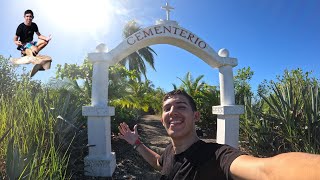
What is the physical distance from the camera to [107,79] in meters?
5.78

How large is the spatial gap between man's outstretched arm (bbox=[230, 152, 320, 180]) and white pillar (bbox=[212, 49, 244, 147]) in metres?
4.92

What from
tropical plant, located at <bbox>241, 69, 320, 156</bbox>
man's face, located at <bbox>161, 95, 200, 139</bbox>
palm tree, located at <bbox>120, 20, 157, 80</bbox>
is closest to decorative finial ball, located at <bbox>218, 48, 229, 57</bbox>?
tropical plant, located at <bbox>241, 69, 320, 156</bbox>

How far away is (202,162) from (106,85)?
13.9 ft

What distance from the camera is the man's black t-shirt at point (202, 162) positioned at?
5.22 feet

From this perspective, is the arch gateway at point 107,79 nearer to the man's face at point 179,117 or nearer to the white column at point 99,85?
the white column at point 99,85

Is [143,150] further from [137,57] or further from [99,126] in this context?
[137,57]

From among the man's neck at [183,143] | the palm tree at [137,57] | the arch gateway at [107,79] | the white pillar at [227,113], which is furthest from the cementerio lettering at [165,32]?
the palm tree at [137,57]

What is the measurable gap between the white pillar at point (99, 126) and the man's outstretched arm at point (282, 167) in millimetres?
4311

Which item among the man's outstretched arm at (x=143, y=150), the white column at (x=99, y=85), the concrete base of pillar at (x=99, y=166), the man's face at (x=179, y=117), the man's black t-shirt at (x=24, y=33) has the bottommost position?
the concrete base of pillar at (x=99, y=166)

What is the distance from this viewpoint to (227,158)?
1.57 metres

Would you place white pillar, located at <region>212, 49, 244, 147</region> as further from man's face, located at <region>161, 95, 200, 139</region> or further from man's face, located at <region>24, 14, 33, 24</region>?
man's face, located at <region>161, 95, 200, 139</region>

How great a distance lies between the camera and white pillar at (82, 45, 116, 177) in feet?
17.6

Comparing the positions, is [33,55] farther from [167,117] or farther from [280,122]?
[280,122]

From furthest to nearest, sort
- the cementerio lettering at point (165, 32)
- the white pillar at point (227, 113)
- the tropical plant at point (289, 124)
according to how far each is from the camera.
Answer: the white pillar at point (227, 113), the cementerio lettering at point (165, 32), the tropical plant at point (289, 124)
